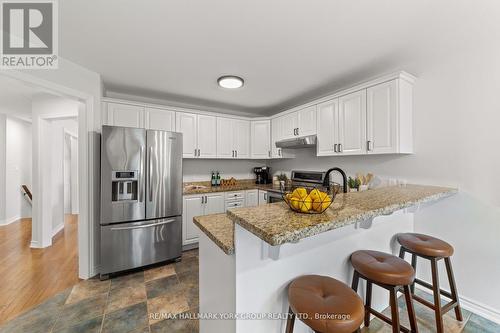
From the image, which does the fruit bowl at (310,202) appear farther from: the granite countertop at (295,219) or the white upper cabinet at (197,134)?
the white upper cabinet at (197,134)

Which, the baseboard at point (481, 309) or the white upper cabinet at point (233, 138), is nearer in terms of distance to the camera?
the baseboard at point (481, 309)

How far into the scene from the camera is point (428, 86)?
2156 mm

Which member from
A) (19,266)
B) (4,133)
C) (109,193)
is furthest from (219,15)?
(4,133)

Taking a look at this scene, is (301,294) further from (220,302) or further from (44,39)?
(44,39)

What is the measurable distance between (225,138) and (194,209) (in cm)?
140

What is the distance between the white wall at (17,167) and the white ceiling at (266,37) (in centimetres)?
393

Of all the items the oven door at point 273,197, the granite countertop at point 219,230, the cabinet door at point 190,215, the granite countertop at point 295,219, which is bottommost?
the cabinet door at point 190,215

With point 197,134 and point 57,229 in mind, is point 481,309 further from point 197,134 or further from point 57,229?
point 57,229

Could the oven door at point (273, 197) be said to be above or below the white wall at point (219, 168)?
below

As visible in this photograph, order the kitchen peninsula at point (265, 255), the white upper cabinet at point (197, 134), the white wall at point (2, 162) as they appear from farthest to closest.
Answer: the white wall at point (2, 162), the white upper cabinet at point (197, 134), the kitchen peninsula at point (265, 255)

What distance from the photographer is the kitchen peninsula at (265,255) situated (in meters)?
0.90

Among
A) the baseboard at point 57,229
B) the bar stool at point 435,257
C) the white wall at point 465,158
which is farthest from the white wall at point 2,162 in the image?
the white wall at point 465,158

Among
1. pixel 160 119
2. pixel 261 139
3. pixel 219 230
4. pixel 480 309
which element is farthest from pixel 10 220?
pixel 480 309

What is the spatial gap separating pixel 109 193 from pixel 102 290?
1.06 metres
